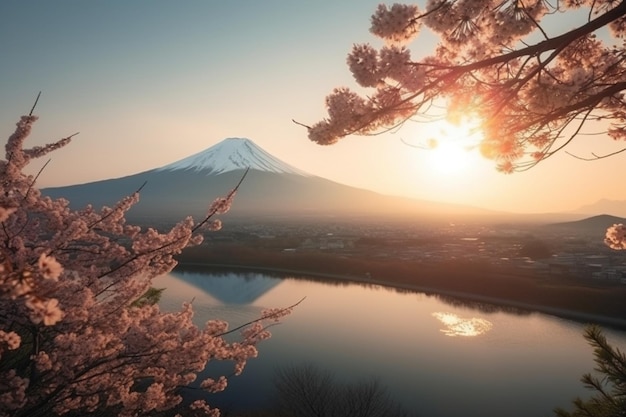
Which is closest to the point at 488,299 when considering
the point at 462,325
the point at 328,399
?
the point at 462,325

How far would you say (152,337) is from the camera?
346 cm

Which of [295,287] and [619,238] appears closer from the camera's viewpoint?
[619,238]

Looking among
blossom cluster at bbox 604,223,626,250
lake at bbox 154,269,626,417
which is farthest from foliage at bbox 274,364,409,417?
blossom cluster at bbox 604,223,626,250

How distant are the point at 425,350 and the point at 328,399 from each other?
7936mm

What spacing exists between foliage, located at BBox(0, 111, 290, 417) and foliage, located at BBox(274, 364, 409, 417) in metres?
8.56

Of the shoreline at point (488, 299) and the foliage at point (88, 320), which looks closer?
the foliage at point (88, 320)

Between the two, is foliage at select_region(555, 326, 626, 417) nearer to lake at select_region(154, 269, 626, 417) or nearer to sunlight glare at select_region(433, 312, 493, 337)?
lake at select_region(154, 269, 626, 417)

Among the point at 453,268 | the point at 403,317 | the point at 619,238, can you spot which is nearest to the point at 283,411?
the point at 619,238

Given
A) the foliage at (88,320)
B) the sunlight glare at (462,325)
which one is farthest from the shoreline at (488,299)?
the foliage at (88,320)

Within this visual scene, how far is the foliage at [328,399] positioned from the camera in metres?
11.6

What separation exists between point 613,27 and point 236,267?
157 ft

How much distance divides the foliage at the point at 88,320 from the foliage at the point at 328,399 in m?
8.56

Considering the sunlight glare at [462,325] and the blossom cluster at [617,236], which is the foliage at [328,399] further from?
the sunlight glare at [462,325]

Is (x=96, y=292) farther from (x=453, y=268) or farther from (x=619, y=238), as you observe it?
(x=453, y=268)
